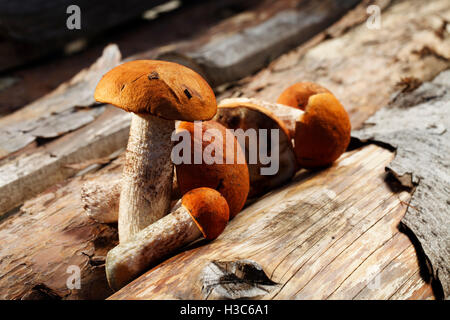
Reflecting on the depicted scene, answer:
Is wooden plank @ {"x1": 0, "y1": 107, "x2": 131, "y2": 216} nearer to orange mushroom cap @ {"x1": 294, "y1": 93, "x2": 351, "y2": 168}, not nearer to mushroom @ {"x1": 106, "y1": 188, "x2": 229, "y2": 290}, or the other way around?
mushroom @ {"x1": 106, "y1": 188, "x2": 229, "y2": 290}

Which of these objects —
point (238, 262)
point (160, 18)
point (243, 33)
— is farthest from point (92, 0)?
point (238, 262)

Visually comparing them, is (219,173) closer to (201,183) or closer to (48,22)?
(201,183)

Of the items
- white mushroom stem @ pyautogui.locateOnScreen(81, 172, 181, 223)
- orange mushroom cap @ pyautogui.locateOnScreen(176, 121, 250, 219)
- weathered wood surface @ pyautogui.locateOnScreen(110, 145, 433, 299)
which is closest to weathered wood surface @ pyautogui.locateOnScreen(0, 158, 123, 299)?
white mushroom stem @ pyautogui.locateOnScreen(81, 172, 181, 223)

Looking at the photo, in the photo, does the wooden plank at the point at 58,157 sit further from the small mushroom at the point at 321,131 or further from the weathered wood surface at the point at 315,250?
→ the small mushroom at the point at 321,131

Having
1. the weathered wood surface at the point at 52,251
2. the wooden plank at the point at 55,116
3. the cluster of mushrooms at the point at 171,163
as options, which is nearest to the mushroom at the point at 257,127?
the cluster of mushrooms at the point at 171,163

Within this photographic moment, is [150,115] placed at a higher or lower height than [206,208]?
higher

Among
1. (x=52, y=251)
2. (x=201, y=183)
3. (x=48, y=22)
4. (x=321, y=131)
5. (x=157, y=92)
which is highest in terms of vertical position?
(x=48, y=22)

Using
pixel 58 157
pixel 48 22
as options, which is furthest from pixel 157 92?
pixel 48 22

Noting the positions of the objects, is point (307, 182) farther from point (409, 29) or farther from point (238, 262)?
point (409, 29)
